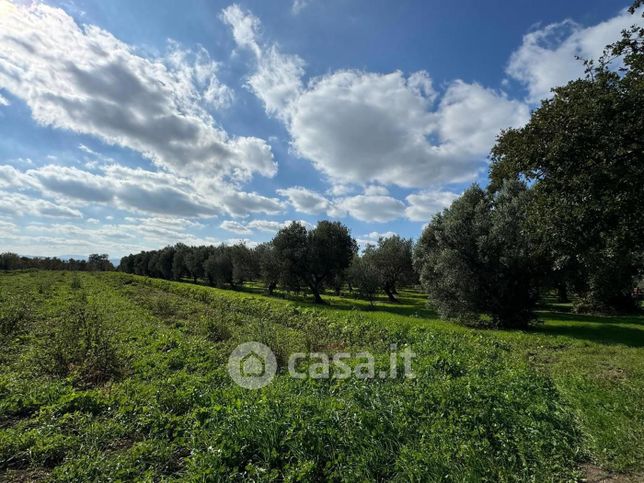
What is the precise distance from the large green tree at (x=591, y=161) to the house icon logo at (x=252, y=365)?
12328 millimetres

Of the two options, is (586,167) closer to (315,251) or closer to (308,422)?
(308,422)

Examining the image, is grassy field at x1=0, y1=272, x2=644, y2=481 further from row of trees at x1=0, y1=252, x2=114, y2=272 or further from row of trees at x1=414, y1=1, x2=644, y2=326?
row of trees at x1=0, y1=252, x2=114, y2=272

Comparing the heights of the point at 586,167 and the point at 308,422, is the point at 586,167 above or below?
above

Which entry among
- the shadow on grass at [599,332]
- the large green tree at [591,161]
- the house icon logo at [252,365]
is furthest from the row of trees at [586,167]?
the house icon logo at [252,365]

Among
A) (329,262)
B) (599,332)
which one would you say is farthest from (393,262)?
(599,332)

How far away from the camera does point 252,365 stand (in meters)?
10.8

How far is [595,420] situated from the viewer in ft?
A: 22.4

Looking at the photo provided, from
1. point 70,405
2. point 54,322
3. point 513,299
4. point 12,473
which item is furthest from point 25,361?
point 513,299

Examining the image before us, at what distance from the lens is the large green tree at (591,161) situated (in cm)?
1154

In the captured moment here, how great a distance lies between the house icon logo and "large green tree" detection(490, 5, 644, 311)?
1233 cm

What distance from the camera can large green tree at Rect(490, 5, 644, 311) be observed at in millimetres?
11539

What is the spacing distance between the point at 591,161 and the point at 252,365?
1371 cm

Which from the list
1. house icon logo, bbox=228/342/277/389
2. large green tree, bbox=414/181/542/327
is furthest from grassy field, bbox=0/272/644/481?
large green tree, bbox=414/181/542/327

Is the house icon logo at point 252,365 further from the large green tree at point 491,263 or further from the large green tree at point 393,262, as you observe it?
the large green tree at point 393,262
